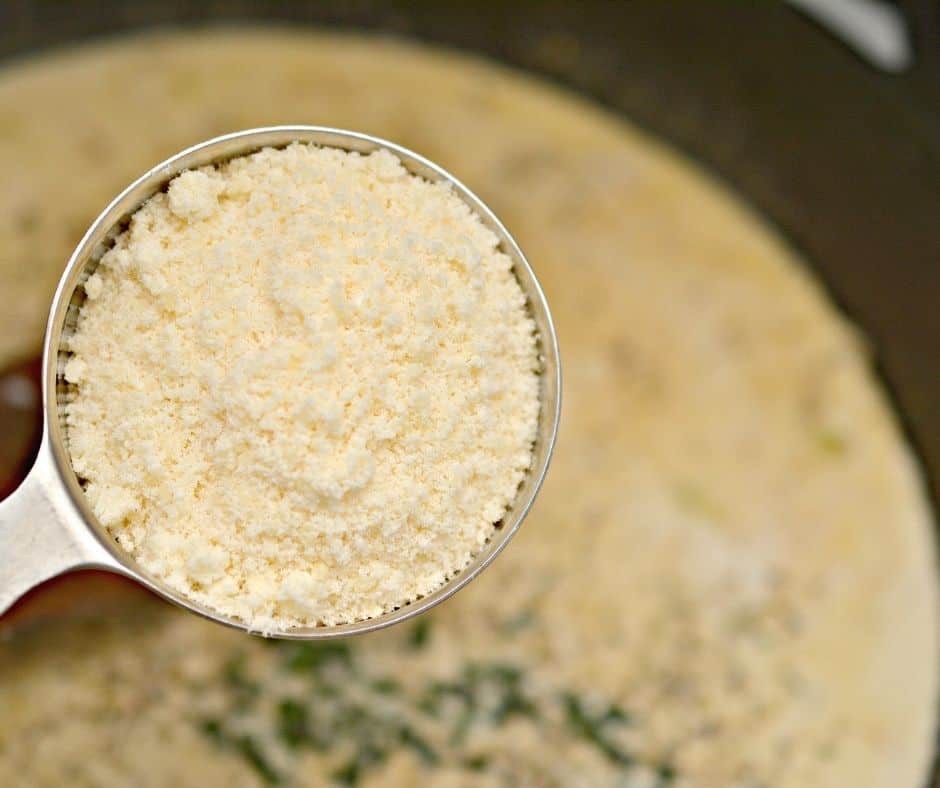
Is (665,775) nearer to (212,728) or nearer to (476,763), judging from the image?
(476,763)

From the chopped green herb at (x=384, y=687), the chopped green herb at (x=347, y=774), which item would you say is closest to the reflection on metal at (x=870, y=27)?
the chopped green herb at (x=384, y=687)

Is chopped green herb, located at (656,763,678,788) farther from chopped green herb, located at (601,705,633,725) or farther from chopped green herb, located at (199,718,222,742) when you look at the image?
chopped green herb, located at (199,718,222,742)

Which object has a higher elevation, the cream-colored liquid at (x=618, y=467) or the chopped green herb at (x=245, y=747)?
the cream-colored liquid at (x=618, y=467)

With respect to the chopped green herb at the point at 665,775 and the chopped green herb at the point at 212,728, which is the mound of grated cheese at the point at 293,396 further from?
the chopped green herb at the point at 665,775

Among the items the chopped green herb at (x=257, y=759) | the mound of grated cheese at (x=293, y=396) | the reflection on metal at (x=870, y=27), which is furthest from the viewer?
the reflection on metal at (x=870, y=27)

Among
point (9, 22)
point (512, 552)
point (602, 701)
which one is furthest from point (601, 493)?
point (9, 22)

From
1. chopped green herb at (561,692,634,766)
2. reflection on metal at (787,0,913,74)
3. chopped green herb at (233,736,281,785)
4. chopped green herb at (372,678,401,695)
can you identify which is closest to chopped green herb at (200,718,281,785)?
chopped green herb at (233,736,281,785)

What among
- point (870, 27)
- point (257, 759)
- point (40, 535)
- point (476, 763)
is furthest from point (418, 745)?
point (870, 27)
